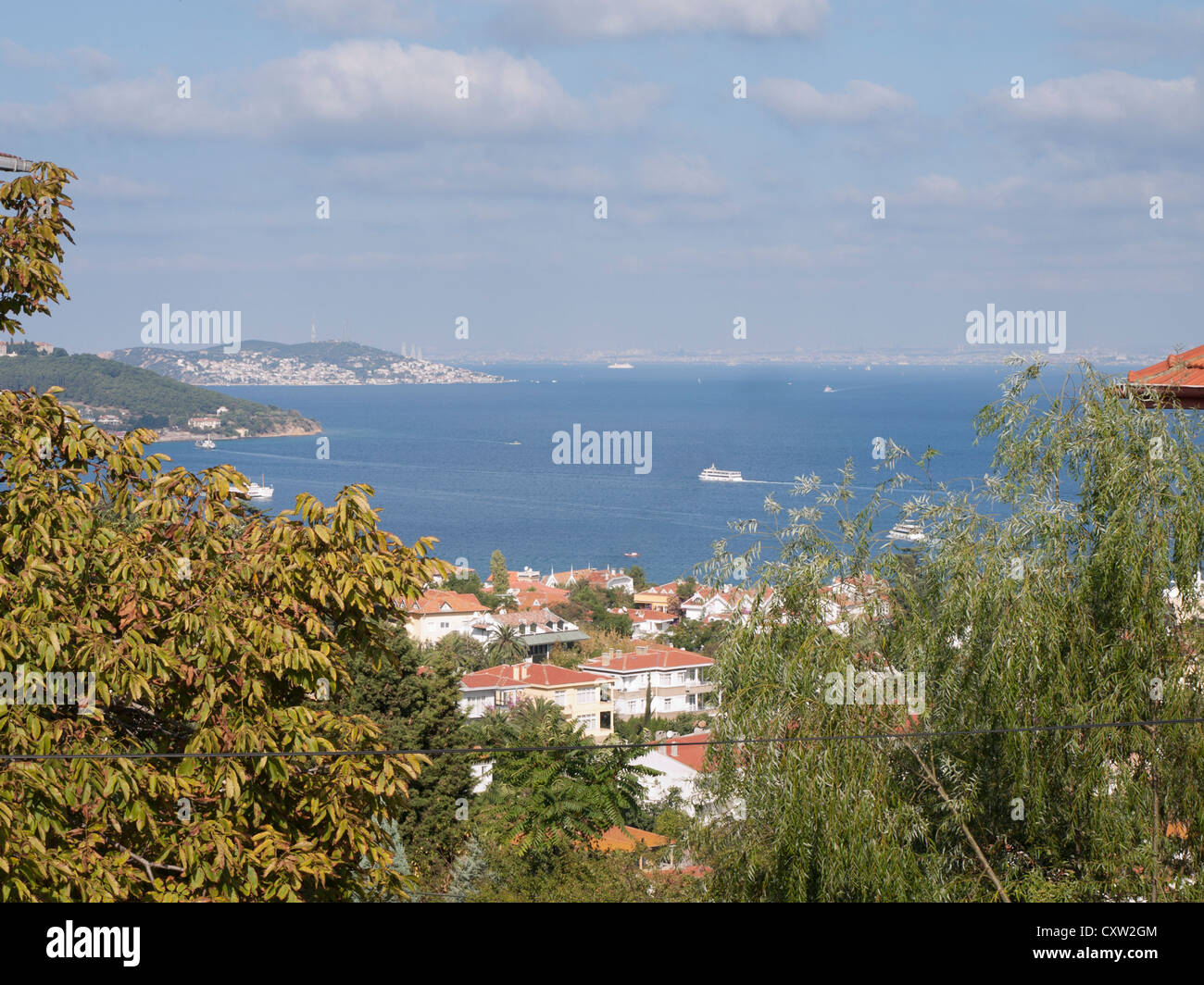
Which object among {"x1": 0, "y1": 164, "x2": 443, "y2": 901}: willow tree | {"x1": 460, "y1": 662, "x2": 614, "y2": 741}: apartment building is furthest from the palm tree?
{"x1": 0, "y1": 164, "x2": 443, "y2": 901}: willow tree

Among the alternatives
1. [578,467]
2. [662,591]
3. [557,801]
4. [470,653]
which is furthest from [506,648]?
[578,467]

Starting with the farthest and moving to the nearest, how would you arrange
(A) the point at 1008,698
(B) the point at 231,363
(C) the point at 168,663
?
(B) the point at 231,363 → (A) the point at 1008,698 → (C) the point at 168,663

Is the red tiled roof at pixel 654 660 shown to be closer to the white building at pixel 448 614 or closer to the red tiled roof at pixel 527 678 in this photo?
the red tiled roof at pixel 527 678

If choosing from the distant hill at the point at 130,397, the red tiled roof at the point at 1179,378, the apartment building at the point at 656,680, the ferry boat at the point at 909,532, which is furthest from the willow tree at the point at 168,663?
the distant hill at the point at 130,397

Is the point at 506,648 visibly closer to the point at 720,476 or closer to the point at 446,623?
the point at 446,623

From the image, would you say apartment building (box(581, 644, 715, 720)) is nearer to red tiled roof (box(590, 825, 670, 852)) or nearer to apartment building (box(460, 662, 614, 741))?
apartment building (box(460, 662, 614, 741))
